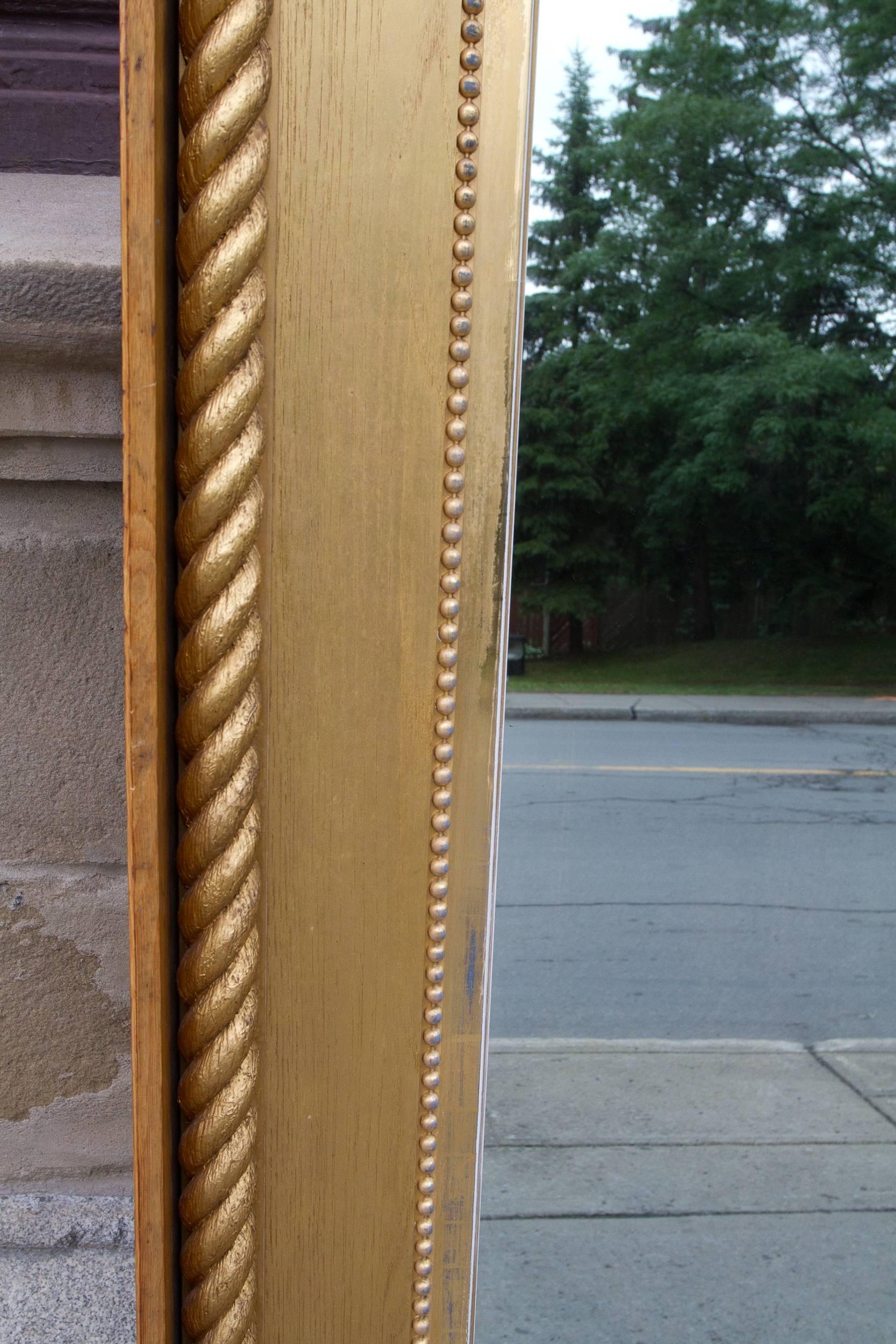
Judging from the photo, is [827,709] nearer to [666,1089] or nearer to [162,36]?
[666,1089]

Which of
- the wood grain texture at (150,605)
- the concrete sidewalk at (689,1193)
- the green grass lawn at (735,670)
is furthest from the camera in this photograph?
the green grass lawn at (735,670)

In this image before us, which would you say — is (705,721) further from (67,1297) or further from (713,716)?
(67,1297)

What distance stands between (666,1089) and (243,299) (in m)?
2.58

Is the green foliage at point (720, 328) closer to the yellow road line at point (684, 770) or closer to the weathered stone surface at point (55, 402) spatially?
the yellow road line at point (684, 770)

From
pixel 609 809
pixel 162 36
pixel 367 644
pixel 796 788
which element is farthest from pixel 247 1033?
pixel 796 788

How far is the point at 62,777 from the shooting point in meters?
1.13

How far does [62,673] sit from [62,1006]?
0.33 m

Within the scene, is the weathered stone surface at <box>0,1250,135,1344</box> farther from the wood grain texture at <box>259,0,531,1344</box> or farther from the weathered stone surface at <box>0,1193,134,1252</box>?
the wood grain texture at <box>259,0,531,1344</box>

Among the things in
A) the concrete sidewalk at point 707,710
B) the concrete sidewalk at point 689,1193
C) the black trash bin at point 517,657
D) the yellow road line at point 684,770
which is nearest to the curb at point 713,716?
the concrete sidewalk at point 707,710

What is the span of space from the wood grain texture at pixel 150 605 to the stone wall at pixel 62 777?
36 centimetres

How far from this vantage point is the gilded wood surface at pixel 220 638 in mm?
687

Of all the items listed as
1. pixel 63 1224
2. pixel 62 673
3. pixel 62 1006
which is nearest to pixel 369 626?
pixel 62 673

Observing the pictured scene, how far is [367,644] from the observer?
760mm

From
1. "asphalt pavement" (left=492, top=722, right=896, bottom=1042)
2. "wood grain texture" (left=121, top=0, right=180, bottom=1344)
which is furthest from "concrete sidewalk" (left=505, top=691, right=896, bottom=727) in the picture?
"wood grain texture" (left=121, top=0, right=180, bottom=1344)
